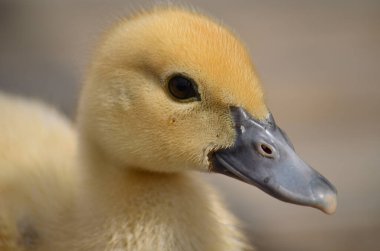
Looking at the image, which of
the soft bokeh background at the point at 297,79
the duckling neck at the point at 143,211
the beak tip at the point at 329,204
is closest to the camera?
the beak tip at the point at 329,204

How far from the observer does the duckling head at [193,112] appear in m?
2.23

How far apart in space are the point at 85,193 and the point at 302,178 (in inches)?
19.7

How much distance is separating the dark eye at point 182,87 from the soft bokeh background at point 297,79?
1.01ft

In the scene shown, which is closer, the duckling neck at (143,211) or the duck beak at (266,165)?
the duck beak at (266,165)

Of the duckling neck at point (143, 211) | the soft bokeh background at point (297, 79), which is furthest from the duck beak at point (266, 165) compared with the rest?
the soft bokeh background at point (297, 79)

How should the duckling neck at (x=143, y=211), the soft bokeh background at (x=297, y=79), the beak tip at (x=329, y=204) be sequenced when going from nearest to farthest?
the beak tip at (x=329, y=204)
the duckling neck at (x=143, y=211)
the soft bokeh background at (x=297, y=79)

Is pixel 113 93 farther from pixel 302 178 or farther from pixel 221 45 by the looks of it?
pixel 302 178

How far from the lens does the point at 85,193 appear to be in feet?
7.89

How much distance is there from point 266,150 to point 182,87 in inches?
8.8

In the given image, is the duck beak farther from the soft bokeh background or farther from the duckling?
the soft bokeh background

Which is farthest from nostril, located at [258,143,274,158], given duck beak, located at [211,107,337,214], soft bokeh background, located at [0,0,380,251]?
soft bokeh background, located at [0,0,380,251]

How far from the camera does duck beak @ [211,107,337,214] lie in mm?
2215

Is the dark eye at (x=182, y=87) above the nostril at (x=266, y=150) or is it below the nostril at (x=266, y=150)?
above

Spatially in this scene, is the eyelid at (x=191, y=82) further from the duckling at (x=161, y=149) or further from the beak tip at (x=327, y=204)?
the beak tip at (x=327, y=204)
